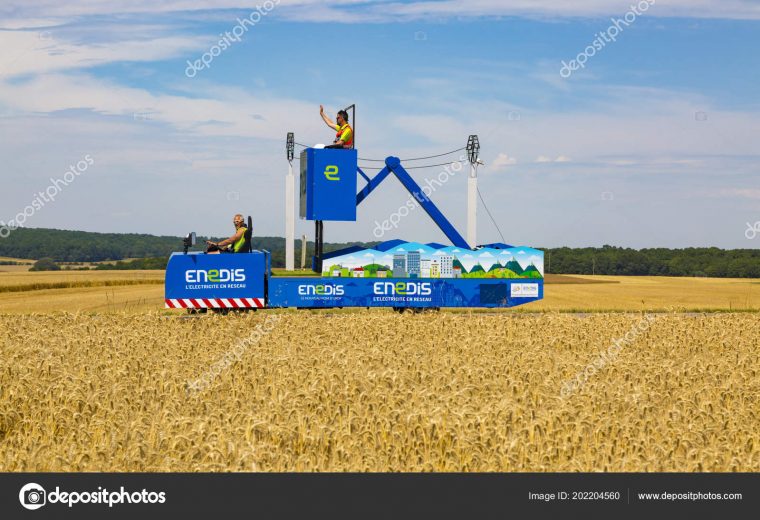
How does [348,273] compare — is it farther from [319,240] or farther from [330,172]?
[330,172]

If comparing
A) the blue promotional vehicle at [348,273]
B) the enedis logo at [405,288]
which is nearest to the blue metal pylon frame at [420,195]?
the blue promotional vehicle at [348,273]

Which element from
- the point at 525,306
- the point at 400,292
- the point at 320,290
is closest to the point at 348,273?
the point at 320,290

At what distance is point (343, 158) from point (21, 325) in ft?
29.0

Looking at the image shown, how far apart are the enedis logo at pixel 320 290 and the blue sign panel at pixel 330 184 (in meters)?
1.78

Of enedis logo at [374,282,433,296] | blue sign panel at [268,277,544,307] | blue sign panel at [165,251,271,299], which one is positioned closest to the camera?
blue sign panel at [165,251,271,299]

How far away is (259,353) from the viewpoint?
1364 centimetres

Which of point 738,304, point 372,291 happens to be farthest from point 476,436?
point 738,304

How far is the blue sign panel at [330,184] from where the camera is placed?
67.3 ft

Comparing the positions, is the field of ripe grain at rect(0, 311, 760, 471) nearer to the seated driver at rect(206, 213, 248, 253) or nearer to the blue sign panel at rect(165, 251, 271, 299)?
the blue sign panel at rect(165, 251, 271, 299)

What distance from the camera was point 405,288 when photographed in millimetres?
20844

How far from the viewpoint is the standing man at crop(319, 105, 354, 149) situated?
20.8 m

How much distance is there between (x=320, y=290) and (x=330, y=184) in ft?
9.13

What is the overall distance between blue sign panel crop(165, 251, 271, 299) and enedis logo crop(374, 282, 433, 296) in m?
3.07

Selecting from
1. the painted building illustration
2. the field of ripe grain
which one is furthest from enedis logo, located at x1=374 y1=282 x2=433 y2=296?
the field of ripe grain
